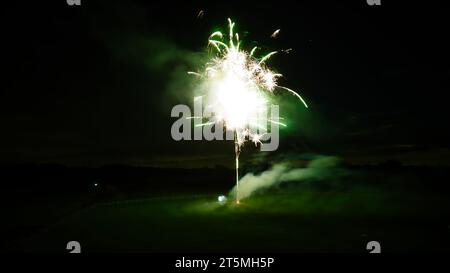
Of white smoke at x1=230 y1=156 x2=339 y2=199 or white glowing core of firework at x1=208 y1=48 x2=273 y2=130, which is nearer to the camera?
white glowing core of firework at x1=208 y1=48 x2=273 y2=130

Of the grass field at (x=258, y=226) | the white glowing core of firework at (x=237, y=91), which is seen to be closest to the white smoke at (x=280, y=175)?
the grass field at (x=258, y=226)

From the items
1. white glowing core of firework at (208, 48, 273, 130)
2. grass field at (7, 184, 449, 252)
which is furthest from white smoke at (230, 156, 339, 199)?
white glowing core of firework at (208, 48, 273, 130)

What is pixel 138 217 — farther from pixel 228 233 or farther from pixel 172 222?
pixel 228 233

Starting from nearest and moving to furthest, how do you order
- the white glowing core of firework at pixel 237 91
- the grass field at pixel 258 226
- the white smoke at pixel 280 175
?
the grass field at pixel 258 226 < the white glowing core of firework at pixel 237 91 < the white smoke at pixel 280 175

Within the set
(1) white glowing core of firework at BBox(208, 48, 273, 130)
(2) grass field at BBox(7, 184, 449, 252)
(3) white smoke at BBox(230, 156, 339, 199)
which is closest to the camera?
(2) grass field at BBox(7, 184, 449, 252)

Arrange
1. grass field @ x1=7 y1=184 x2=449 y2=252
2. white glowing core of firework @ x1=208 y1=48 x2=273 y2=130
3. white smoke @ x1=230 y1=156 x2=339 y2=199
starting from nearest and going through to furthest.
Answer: grass field @ x1=7 y1=184 x2=449 y2=252
white glowing core of firework @ x1=208 y1=48 x2=273 y2=130
white smoke @ x1=230 y1=156 x2=339 y2=199

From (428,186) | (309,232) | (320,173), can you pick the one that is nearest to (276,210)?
(309,232)

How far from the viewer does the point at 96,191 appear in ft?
154

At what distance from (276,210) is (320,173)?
16.1 metres

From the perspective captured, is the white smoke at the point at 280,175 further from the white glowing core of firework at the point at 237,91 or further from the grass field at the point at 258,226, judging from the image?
the white glowing core of firework at the point at 237,91

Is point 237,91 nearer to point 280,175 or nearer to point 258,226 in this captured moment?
point 258,226

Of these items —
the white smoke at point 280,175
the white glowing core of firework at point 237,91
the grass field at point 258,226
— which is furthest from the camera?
the white smoke at point 280,175

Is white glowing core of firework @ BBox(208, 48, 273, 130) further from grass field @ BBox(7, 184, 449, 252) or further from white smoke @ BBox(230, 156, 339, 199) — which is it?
white smoke @ BBox(230, 156, 339, 199)

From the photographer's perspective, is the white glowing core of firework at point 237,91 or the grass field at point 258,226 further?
the white glowing core of firework at point 237,91
